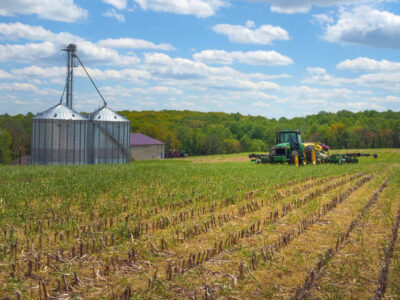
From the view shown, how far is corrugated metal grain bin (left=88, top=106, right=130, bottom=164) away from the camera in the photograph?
141ft

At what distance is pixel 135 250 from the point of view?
897 cm

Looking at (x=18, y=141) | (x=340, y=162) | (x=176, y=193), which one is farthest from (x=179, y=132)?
(x=176, y=193)

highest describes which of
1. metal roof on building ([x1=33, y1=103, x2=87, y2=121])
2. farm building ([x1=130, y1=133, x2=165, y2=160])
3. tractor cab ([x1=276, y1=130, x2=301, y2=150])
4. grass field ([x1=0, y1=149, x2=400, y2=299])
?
metal roof on building ([x1=33, y1=103, x2=87, y2=121])

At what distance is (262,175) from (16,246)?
1744 centimetres

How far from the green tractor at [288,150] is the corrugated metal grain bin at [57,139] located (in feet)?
64.7

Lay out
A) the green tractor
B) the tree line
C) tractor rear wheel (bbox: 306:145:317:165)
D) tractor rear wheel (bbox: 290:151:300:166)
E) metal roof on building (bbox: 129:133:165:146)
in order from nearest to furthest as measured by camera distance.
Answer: tractor rear wheel (bbox: 290:151:300:166), the green tractor, tractor rear wheel (bbox: 306:145:317:165), metal roof on building (bbox: 129:133:165:146), the tree line

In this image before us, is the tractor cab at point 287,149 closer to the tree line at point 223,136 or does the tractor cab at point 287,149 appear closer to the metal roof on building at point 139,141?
the metal roof on building at point 139,141

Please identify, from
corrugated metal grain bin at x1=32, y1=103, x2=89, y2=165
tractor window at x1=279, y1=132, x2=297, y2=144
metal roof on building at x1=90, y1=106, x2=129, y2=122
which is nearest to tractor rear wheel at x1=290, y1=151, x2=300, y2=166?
tractor window at x1=279, y1=132, x2=297, y2=144

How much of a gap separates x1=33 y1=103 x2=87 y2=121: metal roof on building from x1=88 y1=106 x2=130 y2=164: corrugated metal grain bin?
187 cm

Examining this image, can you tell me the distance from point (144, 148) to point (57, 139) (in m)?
29.5

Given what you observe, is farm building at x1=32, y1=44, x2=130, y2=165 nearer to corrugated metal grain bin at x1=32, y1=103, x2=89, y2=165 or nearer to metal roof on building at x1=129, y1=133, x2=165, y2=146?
corrugated metal grain bin at x1=32, y1=103, x2=89, y2=165

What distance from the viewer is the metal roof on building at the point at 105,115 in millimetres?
43844

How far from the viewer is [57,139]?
40250mm

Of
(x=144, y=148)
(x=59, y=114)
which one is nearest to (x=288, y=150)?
(x=59, y=114)
